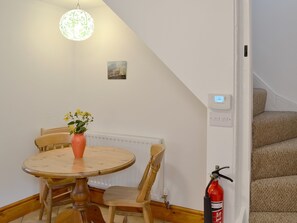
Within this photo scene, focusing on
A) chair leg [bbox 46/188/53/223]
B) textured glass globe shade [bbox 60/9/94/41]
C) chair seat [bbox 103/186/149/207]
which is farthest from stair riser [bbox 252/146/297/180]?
textured glass globe shade [bbox 60/9/94/41]

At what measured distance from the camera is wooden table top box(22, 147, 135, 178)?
74.1 inches

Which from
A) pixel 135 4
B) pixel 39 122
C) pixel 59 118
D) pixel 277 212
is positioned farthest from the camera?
pixel 59 118

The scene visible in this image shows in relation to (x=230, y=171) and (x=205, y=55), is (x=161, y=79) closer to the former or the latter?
(x=205, y=55)

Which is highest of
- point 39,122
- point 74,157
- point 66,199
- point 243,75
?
point 243,75

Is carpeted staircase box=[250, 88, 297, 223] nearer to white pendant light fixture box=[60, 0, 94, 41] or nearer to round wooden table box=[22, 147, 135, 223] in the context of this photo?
round wooden table box=[22, 147, 135, 223]

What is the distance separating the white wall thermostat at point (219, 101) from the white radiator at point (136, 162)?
1107 millimetres

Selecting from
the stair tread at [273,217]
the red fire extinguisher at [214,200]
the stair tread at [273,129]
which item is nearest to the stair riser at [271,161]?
the stair tread at [273,129]

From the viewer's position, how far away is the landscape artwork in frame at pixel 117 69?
3084 millimetres

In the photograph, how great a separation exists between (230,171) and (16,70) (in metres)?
2.38

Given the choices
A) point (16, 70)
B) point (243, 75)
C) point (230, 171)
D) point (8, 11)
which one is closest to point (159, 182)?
point (230, 171)

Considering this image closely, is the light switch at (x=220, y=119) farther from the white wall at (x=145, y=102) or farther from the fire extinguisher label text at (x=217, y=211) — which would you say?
the white wall at (x=145, y=102)

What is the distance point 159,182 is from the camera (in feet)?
9.04


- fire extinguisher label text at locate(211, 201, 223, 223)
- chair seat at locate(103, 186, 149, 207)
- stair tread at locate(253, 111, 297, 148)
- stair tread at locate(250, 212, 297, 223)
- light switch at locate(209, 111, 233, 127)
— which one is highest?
light switch at locate(209, 111, 233, 127)

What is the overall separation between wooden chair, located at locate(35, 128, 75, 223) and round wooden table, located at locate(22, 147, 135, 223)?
1.11ft
